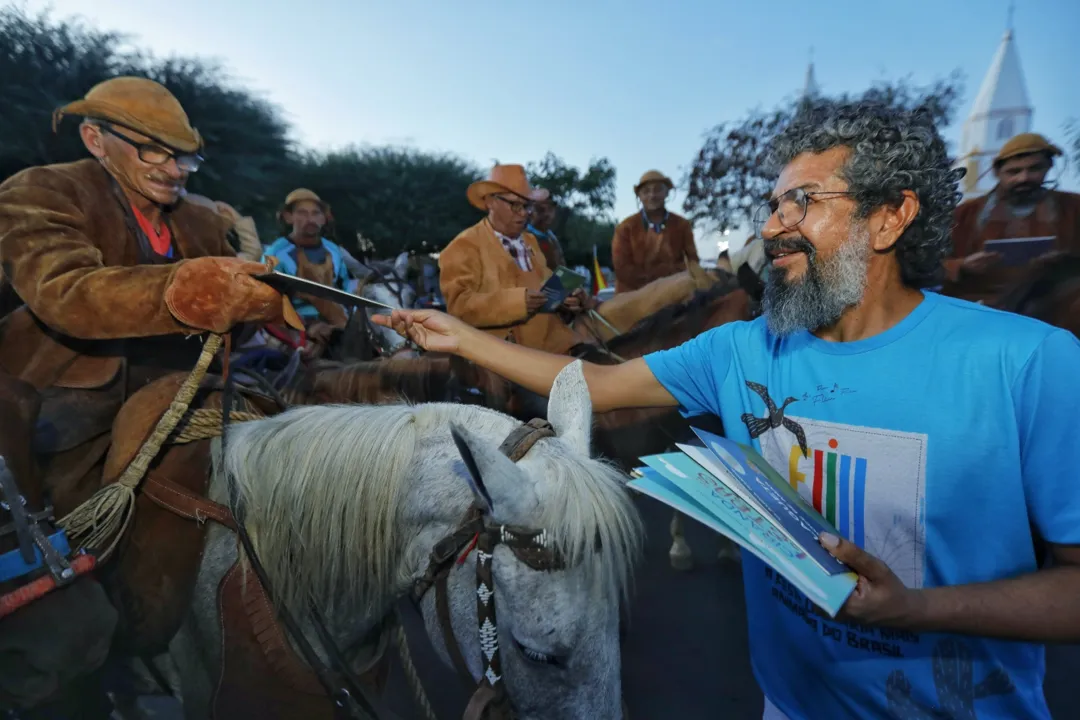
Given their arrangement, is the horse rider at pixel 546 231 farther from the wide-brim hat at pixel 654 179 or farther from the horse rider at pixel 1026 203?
the horse rider at pixel 1026 203

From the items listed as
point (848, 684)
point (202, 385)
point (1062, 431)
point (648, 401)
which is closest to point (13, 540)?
point (202, 385)

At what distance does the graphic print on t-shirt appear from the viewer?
113cm

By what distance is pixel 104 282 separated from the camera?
1.52 meters

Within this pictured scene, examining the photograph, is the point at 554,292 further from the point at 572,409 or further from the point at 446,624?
the point at 446,624

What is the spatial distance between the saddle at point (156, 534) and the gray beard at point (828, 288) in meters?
1.62

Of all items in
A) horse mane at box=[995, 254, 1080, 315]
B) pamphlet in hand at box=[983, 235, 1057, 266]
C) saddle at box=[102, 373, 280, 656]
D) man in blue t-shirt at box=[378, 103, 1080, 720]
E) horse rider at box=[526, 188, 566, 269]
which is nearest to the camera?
man in blue t-shirt at box=[378, 103, 1080, 720]

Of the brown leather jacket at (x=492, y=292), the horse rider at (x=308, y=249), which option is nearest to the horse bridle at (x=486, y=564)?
the brown leather jacket at (x=492, y=292)

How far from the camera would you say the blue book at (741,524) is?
817 millimetres

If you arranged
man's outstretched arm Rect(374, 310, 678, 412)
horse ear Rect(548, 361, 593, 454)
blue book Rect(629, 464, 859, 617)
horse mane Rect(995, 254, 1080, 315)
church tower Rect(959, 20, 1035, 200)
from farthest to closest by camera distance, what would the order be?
church tower Rect(959, 20, 1035, 200) → horse mane Rect(995, 254, 1080, 315) → man's outstretched arm Rect(374, 310, 678, 412) → horse ear Rect(548, 361, 593, 454) → blue book Rect(629, 464, 859, 617)

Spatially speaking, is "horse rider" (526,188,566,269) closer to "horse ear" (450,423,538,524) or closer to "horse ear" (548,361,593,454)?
"horse ear" (548,361,593,454)

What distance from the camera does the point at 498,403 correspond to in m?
3.62

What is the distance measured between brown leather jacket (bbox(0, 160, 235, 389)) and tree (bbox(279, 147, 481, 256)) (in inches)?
833

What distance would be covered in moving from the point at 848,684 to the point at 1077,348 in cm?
82

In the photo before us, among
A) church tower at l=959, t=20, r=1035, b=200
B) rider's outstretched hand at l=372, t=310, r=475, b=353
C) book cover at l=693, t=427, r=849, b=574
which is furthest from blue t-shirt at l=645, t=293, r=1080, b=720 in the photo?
church tower at l=959, t=20, r=1035, b=200
